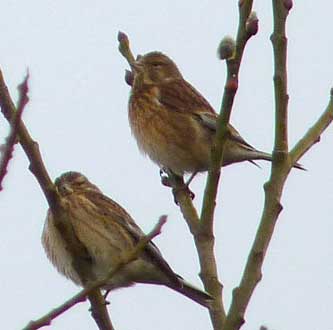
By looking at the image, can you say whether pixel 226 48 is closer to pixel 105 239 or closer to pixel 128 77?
pixel 105 239

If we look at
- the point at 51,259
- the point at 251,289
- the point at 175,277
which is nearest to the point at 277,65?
the point at 251,289

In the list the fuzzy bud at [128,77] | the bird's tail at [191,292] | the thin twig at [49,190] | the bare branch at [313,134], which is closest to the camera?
the thin twig at [49,190]

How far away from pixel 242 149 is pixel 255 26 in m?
5.15

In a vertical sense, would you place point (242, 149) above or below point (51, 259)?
above

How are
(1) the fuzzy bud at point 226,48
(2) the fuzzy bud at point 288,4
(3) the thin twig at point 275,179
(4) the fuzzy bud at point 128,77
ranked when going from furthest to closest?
(4) the fuzzy bud at point 128,77, (2) the fuzzy bud at point 288,4, (3) the thin twig at point 275,179, (1) the fuzzy bud at point 226,48

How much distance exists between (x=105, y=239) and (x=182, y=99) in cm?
349

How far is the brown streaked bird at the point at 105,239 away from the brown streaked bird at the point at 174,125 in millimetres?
2111

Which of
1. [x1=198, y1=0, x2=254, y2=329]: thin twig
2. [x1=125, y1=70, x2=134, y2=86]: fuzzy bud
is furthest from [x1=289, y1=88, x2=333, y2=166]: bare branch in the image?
[x1=125, y1=70, x2=134, y2=86]: fuzzy bud

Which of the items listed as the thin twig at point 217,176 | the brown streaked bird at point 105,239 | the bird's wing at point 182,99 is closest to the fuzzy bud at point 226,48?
the thin twig at point 217,176

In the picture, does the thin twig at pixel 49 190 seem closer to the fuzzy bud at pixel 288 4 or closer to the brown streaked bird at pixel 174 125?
the fuzzy bud at pixel 288 4

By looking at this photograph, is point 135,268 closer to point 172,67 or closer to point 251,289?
point 251,289

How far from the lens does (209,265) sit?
404 centimetres

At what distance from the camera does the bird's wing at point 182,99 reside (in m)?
8.88

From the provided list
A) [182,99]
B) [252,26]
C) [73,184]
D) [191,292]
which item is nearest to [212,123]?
[182,99]
